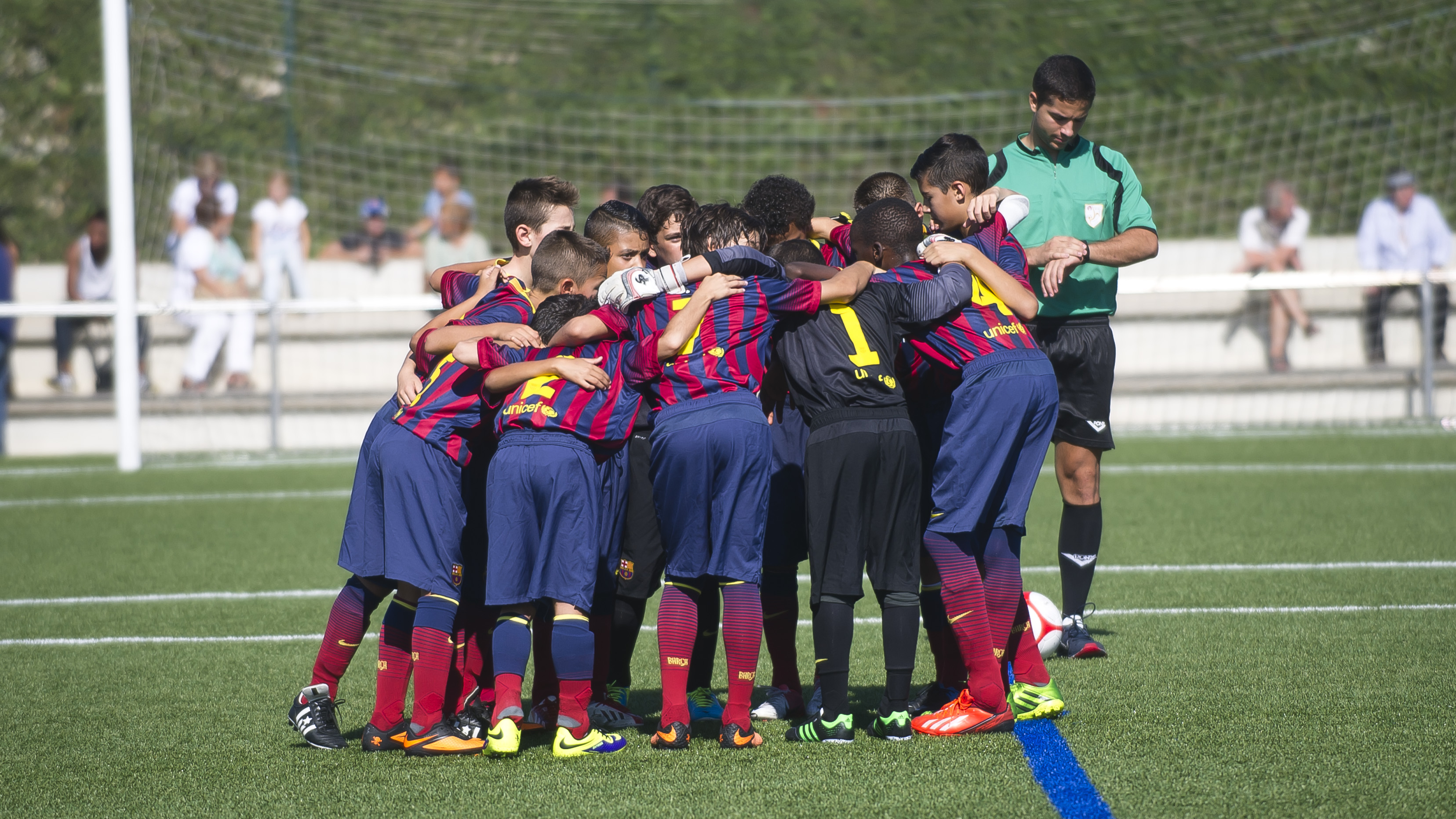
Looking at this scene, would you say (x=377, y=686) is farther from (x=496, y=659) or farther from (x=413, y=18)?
(x=413, y=18)

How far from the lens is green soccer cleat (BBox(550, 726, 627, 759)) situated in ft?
13.0

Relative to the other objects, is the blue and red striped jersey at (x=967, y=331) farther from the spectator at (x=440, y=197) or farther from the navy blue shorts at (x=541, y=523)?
the spectator at (x=440, y=197)

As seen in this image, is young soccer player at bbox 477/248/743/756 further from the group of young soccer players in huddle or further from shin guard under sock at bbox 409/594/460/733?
shin guard under sock at bbox 409/594/460/733

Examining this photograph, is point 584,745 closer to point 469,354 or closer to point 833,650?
point 833,650

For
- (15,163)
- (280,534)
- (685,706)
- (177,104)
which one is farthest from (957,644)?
(15,163)

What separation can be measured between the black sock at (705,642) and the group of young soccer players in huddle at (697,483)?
0.03 metres

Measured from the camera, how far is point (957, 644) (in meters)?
4.36

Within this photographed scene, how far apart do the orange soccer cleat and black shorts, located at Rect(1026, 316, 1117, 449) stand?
1589mm

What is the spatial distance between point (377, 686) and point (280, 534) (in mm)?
4560

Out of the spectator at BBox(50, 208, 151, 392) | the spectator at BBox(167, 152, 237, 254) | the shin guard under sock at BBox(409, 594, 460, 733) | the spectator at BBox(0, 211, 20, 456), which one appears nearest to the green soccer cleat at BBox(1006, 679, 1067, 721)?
the shin guard under sock at BBox(409, 594, 460, 733)

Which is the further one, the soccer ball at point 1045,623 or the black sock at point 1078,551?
the black sock at point 1078,551

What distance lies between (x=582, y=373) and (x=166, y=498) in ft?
23.4

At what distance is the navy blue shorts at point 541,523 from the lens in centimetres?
394

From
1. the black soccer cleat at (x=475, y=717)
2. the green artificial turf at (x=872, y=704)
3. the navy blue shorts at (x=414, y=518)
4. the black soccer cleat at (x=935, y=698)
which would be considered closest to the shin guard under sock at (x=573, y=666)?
the green artificial turf at (x=872, y=704)
